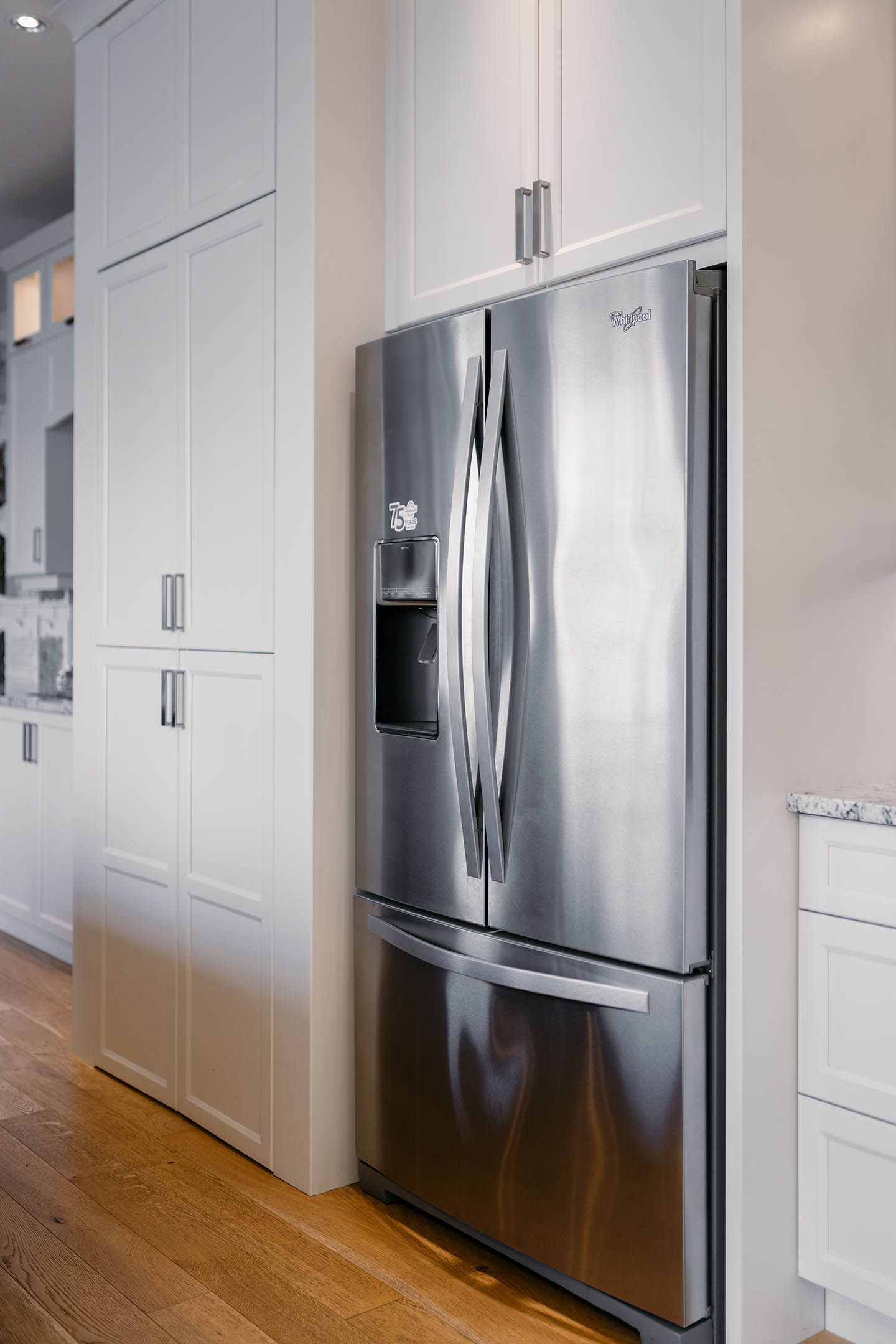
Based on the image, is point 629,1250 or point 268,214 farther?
point 268,214

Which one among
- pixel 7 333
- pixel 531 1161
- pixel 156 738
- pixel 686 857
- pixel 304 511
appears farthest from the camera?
pixel 7 333

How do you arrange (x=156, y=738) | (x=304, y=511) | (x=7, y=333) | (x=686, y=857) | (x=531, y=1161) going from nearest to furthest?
1. (x=686, y=857)
2. (x=531, y=1161)
3. (x=304, y=511)
4. (x=156, y=738)
5. (x=7, y=333)

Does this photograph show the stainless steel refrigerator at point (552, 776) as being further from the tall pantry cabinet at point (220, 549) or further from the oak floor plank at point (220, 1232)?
the oak floor plank at point (220, 1232)

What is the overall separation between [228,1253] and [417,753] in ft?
3.25

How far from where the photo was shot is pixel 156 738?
9.53 feet

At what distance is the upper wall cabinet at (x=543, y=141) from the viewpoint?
1.87m

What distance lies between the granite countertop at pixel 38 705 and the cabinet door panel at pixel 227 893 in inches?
57.4

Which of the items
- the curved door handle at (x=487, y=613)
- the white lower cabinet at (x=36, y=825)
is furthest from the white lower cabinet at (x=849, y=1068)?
the white lower cabinet at (x=36, y=825)

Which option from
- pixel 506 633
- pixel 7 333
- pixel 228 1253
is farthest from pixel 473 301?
pixel 7 333

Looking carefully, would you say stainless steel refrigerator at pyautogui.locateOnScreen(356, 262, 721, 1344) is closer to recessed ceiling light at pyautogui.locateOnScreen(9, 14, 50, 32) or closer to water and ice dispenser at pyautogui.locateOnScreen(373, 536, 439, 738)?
water and ice dispenser at pyautogui.locateOnScreen(373, 536, 439, 738)

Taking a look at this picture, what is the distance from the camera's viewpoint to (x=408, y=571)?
2.28m

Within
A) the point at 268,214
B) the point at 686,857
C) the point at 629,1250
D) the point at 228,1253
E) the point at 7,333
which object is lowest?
the point at 228,1253

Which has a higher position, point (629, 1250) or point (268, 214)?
point (268, 214)

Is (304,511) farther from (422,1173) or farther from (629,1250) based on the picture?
(629,1250)
